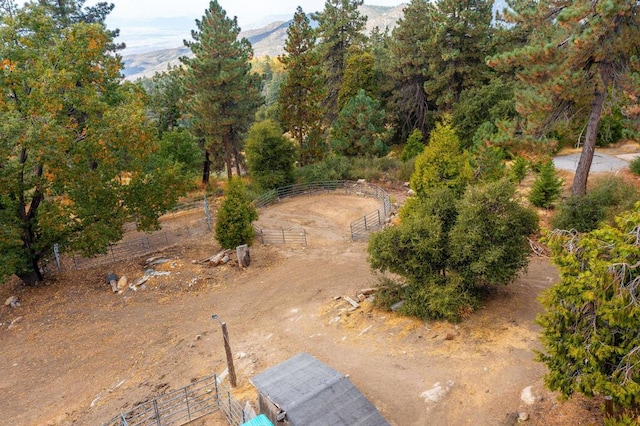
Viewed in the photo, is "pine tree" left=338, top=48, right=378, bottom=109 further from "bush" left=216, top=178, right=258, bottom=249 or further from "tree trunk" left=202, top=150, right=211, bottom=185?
"bush" left=216, top=178, right=258, bottom=249

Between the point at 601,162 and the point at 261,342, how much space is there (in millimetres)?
25960

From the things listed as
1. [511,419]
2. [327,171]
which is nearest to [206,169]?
[327,171]

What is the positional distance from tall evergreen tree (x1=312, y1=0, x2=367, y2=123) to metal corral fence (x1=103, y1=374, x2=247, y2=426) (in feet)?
108

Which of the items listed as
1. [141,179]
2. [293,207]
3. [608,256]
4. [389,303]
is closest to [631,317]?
[608,256]

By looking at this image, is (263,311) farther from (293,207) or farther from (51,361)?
(293,207)

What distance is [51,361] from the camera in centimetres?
1442

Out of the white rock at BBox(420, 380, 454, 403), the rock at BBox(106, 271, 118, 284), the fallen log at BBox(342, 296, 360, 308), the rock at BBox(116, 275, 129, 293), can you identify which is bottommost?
the white rock at BBox(420, 380, 454, 403)

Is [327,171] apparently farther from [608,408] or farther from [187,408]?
[608,408]

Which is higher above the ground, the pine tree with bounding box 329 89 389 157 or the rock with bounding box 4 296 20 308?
the pine tree with bounding box 329 89 389 157

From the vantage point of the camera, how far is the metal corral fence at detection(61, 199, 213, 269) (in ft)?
70.6

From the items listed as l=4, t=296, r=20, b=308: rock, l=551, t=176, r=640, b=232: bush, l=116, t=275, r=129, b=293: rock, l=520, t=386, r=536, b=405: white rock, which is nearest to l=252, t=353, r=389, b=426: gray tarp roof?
l=520, t=386, r=536, b=405: white rock

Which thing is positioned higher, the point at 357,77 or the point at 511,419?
the point at 357,77

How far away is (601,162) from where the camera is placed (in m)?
27.9

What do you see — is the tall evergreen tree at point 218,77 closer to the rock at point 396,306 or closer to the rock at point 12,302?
the rock at point 12,302
